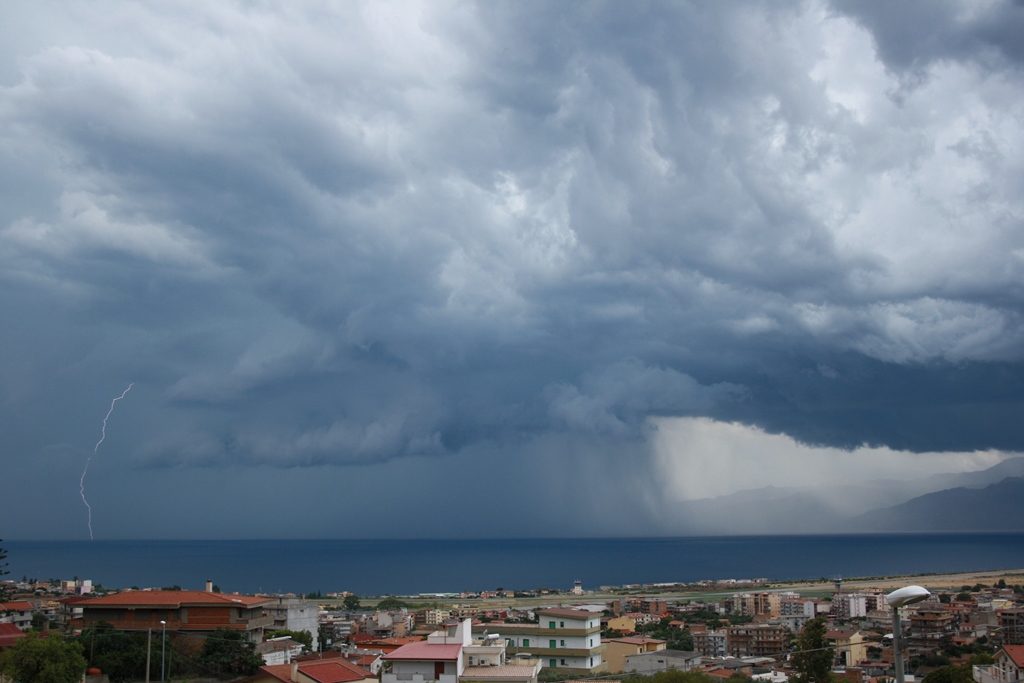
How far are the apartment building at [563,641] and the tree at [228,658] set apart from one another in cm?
1131

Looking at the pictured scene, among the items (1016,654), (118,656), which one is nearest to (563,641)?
(1016,654)

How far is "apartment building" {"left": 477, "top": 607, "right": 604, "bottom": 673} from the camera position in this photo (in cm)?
4225

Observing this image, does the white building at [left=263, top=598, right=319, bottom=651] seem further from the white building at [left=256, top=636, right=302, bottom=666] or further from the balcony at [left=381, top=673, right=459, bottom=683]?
the balcony at [left=381, top=673, right=459, bottom=683]

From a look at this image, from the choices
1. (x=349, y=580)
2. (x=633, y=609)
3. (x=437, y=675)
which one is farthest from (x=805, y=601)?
(x=349, y=580)

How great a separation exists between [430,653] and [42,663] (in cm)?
1312

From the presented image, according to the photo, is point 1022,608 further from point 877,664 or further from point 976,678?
point 976,678

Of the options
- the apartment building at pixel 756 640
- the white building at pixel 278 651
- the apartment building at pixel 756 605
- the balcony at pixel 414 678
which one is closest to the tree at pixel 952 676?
the balcony at pixel 414 678

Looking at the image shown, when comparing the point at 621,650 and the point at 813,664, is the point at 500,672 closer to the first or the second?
the point at 813,664

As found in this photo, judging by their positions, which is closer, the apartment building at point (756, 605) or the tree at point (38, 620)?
the tree at point (38, 620)

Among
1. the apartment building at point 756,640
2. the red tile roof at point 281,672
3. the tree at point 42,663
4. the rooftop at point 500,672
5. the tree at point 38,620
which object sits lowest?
the apartment building at point 756,640

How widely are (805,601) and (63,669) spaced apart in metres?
86.0

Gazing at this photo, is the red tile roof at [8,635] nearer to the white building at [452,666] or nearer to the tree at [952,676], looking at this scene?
the white building at [452,666]

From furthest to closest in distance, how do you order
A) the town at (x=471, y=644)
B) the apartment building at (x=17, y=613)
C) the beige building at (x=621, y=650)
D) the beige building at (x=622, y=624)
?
1. the beige building at (x=622, y=624)
2. the apartment building at (x=17, y=613)
3. the beige building at (x=621, y=650)
4. the town at (x=471, y=644)

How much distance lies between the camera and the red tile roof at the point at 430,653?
30.8 metres
